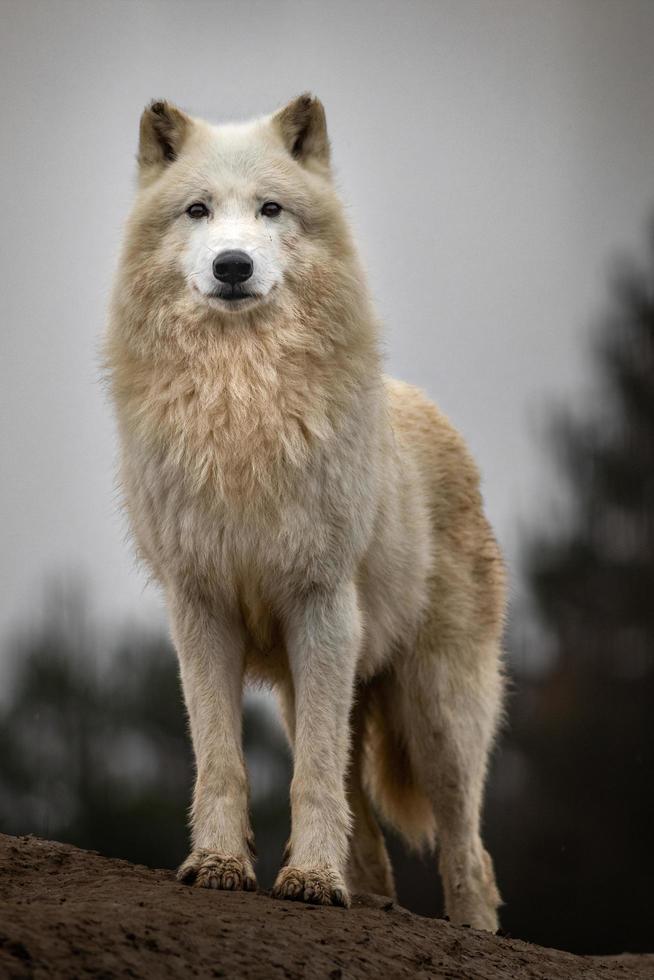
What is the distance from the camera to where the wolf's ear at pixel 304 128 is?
5227mm

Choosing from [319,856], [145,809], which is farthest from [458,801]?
[145,809]

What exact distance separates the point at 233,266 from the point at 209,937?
218 cm

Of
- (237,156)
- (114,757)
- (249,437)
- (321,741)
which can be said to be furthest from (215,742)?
(114,757)

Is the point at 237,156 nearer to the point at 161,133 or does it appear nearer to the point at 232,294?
the point at 161,133

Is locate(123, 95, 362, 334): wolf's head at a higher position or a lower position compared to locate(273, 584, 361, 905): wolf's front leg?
higher

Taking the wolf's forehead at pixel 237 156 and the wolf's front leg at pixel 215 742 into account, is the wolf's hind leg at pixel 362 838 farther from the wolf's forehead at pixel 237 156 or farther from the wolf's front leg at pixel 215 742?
the wolf's forehead at pixel 237 156

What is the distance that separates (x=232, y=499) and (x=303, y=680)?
71 cm

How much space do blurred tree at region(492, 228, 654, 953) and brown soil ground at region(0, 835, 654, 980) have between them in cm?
1068

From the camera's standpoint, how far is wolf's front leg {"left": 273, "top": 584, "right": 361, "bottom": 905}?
4691mm

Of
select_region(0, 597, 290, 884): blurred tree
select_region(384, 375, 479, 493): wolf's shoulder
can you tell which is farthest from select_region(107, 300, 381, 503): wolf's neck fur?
select_region(0, 597, 290, 884): blurred tree

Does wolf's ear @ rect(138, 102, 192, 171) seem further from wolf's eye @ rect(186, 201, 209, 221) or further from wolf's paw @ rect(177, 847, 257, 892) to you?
wolf's paw @ rect(177, 847, 257, 892)

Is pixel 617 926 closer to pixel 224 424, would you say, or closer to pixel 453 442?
pixel 453 442

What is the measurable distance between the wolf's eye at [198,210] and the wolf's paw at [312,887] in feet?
7.66

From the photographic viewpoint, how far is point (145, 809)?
15898 mm
